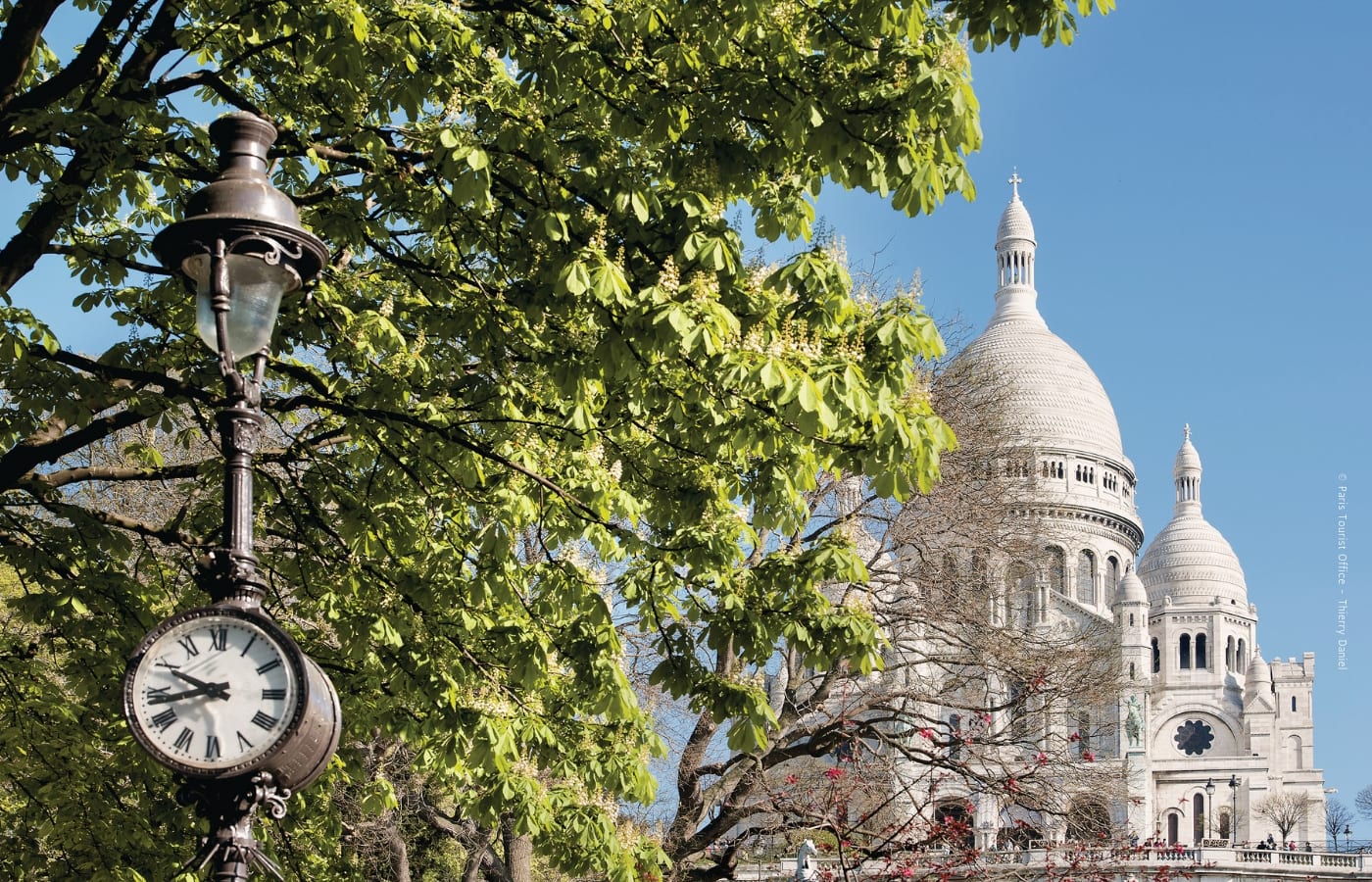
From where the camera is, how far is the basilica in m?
108

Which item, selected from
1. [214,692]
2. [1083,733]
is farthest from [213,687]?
[1083,733]

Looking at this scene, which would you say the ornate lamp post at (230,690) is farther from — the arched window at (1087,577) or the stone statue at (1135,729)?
the arched window at (1087,577)

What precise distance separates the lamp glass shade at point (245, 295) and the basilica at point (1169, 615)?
311 feet

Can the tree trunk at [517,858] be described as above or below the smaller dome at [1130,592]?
below

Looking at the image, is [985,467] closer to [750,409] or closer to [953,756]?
[953,756]

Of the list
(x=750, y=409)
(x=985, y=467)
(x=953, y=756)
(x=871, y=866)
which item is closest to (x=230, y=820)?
(x=750, y=409)

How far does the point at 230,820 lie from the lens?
7.22 metres

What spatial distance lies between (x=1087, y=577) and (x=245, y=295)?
114668 mm

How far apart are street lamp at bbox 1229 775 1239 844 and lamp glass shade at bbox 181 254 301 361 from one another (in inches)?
3980

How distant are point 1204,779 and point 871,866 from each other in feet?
247

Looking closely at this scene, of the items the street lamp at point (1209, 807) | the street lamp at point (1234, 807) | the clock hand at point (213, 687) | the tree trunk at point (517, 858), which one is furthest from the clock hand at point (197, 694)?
the street lamp at point (1209, 807)

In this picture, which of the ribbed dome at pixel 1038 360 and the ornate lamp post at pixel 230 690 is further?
the ribbed dome at pixel 1038 360

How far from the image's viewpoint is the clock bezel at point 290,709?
23.0 ft

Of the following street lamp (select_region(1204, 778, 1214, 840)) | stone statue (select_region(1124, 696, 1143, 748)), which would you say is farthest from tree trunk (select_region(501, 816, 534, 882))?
street lamp (select_region(1204, 778, 1214, 840))
